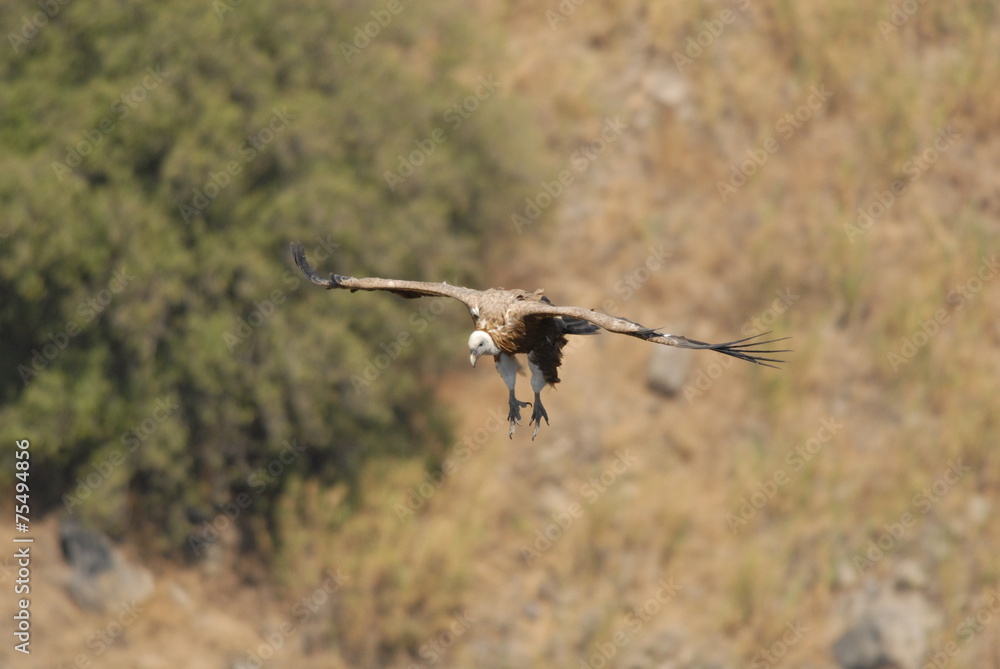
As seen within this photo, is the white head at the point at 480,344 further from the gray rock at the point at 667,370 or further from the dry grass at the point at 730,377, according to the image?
the gray rock at the point at 667,370

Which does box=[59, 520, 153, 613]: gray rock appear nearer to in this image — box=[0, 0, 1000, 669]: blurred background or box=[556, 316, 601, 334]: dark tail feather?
box=[0, 0, 1000, 669]: blurred background

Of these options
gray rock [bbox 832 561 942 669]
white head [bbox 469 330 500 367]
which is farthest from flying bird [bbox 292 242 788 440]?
gray rock [bbox 832 561 942 669]

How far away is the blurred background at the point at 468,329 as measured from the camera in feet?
55.1

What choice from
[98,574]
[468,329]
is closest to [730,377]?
[468,329]

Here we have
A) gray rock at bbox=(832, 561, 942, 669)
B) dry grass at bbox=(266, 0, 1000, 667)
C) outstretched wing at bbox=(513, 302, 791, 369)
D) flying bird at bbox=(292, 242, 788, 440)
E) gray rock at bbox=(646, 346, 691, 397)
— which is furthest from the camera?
gray rock at bbox=(646, 346, 691, 397)

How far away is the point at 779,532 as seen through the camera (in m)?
18.9

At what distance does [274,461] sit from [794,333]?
939 centimetres

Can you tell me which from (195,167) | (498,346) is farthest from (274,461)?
(498,346)

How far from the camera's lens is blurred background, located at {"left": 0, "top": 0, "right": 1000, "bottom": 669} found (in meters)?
16.8

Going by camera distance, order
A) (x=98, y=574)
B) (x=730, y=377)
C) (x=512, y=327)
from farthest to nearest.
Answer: (x=730, y=377)
(x=98, y=574)
(x=512, y=327)

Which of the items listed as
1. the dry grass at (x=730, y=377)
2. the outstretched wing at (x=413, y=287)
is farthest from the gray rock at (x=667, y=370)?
the outstretched wing at (x=413, y=287)

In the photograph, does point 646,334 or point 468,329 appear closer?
point 646,334

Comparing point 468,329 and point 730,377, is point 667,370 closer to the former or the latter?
point 730,377

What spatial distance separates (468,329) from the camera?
60.7 feet
